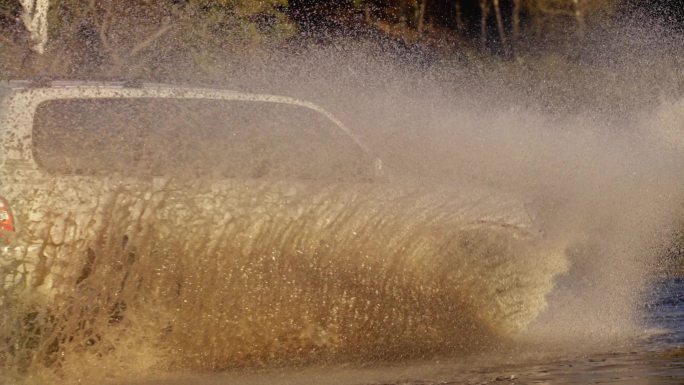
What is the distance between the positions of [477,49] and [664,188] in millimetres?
11715

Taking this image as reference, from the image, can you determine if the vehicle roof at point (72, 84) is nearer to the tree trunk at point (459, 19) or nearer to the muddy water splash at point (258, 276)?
the muddy water splash at point (258, 276)

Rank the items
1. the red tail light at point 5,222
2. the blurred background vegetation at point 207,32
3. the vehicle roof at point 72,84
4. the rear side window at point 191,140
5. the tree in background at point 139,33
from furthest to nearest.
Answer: the tree in background at point 139,33, the blurred background vegetation at point 207,32, the vehicle roof at point 72,84, the rear side window at point 191,140, the red tail light at point 5,222

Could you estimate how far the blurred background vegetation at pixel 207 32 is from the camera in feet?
47.3

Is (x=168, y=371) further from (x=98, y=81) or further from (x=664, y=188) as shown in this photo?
(x=664, y=188)

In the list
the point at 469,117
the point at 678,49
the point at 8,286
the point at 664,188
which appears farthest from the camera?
the point at 678,49

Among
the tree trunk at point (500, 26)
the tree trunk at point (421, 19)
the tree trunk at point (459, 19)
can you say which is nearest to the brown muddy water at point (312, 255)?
the tree trunk at point (421, 19)

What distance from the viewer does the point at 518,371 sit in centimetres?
691

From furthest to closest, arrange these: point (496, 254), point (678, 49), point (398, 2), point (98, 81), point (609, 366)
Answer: point (398, 2) → point (678, 49) → point (496, 254) → point (98, 81) → point (609, 366)

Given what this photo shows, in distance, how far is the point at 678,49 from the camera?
19.0 m

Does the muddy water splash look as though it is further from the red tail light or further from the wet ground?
the wet ground

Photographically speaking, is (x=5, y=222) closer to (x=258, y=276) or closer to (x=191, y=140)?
(x=191, y=140)

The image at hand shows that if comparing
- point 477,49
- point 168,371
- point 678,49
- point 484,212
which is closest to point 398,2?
point 477,49

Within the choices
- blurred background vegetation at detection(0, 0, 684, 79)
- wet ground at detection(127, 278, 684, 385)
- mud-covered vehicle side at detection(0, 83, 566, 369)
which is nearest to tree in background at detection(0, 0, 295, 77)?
blurred background vegetation at detection(0, 0, 684, 79)

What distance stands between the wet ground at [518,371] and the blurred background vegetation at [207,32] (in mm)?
5291
